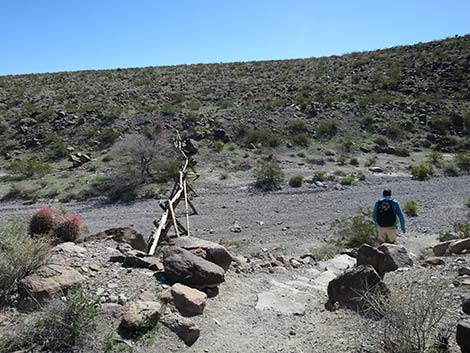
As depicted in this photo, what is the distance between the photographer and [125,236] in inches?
354

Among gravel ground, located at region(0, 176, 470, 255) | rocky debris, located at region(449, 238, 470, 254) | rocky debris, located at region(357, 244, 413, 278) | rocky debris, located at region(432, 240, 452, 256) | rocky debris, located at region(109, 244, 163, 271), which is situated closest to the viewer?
rocky debris, located at region(109, 244, 163, 271)

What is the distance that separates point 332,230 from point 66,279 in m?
8.79

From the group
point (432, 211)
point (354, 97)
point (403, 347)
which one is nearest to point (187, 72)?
point (354, 97)

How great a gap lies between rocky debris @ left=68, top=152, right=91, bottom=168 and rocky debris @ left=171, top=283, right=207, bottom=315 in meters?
18.7

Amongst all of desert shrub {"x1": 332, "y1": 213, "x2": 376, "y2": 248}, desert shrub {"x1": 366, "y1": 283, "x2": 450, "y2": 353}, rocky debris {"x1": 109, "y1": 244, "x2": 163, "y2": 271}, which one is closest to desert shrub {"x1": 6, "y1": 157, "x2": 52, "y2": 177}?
desert shrub {"x1": 332, "y1": 213, "x2": 376, "y2": 248}

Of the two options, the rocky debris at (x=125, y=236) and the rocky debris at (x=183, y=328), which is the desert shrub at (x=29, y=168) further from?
the rocky debris at (x=183, y=328)

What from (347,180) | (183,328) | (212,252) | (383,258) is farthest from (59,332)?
(347,180)

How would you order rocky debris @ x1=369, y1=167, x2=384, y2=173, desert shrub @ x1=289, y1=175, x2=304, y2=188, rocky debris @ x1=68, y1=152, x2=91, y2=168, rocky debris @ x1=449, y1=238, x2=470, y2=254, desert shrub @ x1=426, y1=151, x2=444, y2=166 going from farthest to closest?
rocky debris @ x1=68, y1=152, x2=91, y2=168 → desert shrub @ x1=426, y1=151, x2=444, y2=166 → rocky debris @ x1=369, y1=167, x2=384, y2=173 → desert shrub @ x1=289, y1=175, x2=304, y2=188 → rocky debris @ x1=449, y1=238, x2=470, y2=254

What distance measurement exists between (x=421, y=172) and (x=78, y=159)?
1698 centimetres

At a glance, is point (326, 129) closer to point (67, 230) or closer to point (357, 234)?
point (357, 234)

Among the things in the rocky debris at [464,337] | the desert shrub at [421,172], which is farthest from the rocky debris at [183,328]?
Result: the desert shrub at [421,172]

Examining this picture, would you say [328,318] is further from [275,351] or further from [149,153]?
[149,153]

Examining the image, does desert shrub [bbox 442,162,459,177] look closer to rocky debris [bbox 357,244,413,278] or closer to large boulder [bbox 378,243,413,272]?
large boulder [bbox 378,243,413,272]

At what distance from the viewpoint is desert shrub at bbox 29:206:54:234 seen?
28.5 feet
